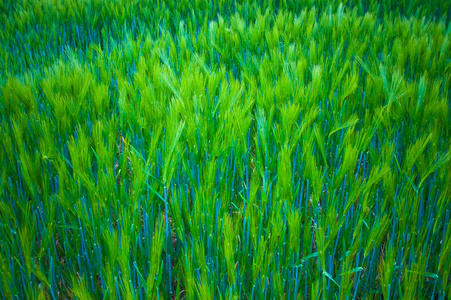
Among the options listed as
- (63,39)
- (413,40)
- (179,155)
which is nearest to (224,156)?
(179,155)

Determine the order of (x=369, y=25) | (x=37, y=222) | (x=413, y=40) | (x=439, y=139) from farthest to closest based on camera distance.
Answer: (x=369, y=25), (x=413, y=40), (x=439, y=139), (x=37, y=222)

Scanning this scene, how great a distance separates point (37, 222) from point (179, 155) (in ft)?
1.15

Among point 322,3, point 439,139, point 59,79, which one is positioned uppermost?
point 322,3

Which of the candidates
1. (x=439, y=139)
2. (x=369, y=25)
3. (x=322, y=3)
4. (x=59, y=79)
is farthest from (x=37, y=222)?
(x=322, y=3)

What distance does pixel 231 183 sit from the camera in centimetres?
87

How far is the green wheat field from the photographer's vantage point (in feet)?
2.08

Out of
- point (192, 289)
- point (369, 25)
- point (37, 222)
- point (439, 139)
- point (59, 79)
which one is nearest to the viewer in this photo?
point (192, 289)

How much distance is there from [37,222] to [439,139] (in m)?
0.99

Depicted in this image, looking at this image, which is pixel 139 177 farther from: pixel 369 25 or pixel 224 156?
pixel 369 25

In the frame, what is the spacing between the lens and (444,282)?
22.9 inches

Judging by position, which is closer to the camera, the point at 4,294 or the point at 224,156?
the point at 4,294

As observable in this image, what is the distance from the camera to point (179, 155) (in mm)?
838

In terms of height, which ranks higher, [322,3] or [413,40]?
[322,3]

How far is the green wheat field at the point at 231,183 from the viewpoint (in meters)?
0.63
